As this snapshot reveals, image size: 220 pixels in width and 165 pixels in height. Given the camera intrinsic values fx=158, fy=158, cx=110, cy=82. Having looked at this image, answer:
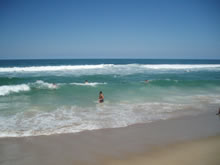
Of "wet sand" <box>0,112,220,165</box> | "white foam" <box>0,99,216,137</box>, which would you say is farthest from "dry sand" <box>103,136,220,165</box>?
"white foam" <box>0,99,216,137</box>

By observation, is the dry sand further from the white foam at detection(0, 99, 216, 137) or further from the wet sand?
the white foam at detection(0, 99, 216, 137)

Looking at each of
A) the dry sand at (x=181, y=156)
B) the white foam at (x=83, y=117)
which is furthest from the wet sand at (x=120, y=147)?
the white foam at (x=83, y=117)

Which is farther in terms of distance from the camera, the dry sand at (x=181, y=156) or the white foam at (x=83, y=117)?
the white foam at (x=83, y=117)

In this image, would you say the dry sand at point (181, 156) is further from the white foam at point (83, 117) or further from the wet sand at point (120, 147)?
the white foam at point (83, 117)

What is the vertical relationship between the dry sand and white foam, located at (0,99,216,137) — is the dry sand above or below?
below

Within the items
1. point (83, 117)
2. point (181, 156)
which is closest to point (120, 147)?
point (181, 156)

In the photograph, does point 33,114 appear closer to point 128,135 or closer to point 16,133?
point 16,133

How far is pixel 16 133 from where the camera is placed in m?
6.01

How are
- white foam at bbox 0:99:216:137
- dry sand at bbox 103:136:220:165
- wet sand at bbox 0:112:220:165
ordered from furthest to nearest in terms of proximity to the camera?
white foam at bbox 0:99:216:137 → wet sand at bbox 0:112:220:165 → dry sand at bbox 103:136:220:165

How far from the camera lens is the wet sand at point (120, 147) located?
446 cm

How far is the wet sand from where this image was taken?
14.6ft

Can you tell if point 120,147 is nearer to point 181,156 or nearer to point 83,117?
point 181,156

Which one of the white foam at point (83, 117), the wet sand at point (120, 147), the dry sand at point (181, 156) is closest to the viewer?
the dry sand at point (181, 156)

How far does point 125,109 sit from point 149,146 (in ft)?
13.9
